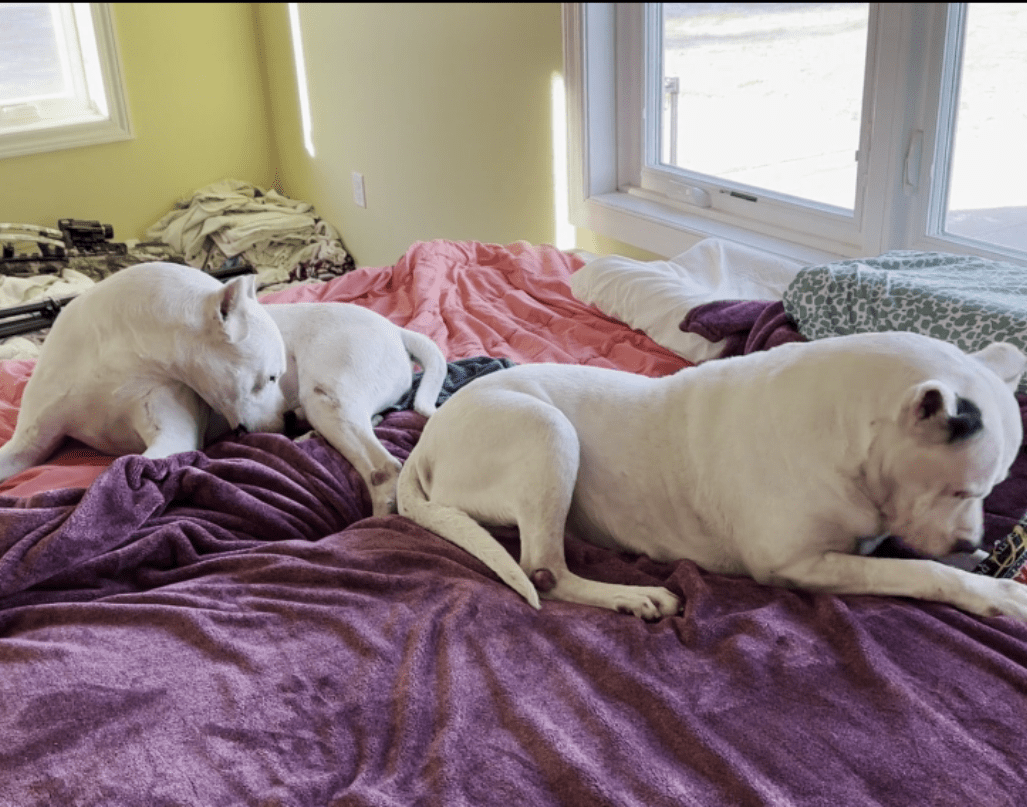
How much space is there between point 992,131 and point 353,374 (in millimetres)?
1527

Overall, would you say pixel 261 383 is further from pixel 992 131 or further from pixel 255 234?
pixel 255 234

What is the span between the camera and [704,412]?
156cm

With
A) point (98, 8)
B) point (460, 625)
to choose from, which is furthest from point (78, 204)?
point (460, 625)

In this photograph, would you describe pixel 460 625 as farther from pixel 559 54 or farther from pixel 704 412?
pixel 559 54

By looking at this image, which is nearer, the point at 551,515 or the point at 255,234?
the point at 551,515

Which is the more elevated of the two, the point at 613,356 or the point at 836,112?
the point at 836,112

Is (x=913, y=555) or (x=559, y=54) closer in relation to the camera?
(x=913, y=555)

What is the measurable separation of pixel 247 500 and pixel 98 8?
2759mm

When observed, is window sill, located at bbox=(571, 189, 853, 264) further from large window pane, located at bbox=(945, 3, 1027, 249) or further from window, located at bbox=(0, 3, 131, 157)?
window, located at bbox=(0, 3, 131, 157)

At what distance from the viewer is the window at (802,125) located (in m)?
2.28

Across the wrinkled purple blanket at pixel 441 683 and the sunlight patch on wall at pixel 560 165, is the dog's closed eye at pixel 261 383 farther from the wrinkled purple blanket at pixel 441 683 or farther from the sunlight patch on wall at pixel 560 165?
the sunlight patch on wall at pixel 560 165

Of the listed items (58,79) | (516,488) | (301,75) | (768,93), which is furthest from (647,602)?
(301,75)

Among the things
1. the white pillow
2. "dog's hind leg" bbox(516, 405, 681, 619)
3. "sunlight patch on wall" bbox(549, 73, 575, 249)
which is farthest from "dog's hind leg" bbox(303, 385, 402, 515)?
"sunlight patch on wall" bbox(549, 73, 575, 249)

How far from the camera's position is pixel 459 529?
5.26 ft
